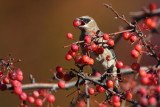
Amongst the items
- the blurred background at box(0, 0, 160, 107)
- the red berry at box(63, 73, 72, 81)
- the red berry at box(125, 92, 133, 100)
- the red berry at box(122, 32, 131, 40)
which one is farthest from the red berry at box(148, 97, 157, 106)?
the blurred background at box(0, 0, 160, 107)

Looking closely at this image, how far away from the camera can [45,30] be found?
6.95 meters

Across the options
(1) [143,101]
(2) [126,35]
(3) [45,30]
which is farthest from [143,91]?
(3) [45,30]

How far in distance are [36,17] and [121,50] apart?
1798 millimetres

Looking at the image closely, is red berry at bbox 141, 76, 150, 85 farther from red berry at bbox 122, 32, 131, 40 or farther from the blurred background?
the blurred background

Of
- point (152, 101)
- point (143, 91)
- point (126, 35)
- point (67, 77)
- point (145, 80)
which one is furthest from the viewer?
point (67, 77)

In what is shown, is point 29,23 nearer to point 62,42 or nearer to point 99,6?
point 62,42

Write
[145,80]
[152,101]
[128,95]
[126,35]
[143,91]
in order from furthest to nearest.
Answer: [126,35], [128,95], [145,80], [143,91], [152,101]

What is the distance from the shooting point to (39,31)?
696cm

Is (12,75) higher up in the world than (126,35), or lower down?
lower down

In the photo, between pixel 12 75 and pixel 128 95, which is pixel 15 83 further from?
pixel 128 95

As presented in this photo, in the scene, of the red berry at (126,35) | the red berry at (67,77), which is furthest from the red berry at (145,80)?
the red berry at (67,77)

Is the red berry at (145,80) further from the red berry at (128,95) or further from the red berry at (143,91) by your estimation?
the red berry at (128,95)

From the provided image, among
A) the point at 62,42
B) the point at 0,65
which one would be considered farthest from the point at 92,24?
the point at 62,42

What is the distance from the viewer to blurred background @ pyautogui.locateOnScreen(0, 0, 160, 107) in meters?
6.55
